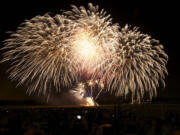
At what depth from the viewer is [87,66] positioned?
27.0 metres

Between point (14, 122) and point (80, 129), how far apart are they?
140 inches

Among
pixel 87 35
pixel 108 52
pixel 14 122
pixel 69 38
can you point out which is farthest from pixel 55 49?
pixel 14 122

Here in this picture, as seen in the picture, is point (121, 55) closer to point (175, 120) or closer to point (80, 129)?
point (175, 120)

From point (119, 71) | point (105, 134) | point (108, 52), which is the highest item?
point (108, 52)

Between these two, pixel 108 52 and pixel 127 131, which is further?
pixel 108 52

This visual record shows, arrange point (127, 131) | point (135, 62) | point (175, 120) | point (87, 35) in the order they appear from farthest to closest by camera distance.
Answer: point (135, 62), point (87, 35), point (175, 120), point (127, 131)

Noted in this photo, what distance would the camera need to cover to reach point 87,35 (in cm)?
2492

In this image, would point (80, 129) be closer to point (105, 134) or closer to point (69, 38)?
point (105, 134)

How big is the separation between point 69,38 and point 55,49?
1.83m

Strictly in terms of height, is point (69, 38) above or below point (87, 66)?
above

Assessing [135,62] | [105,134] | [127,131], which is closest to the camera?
[105,134]

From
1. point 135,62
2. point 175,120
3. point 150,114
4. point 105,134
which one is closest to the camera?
point 105,134

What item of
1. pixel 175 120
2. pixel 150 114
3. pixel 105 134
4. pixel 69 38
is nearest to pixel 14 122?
pixel 105 134

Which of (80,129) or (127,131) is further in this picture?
(127,131)
